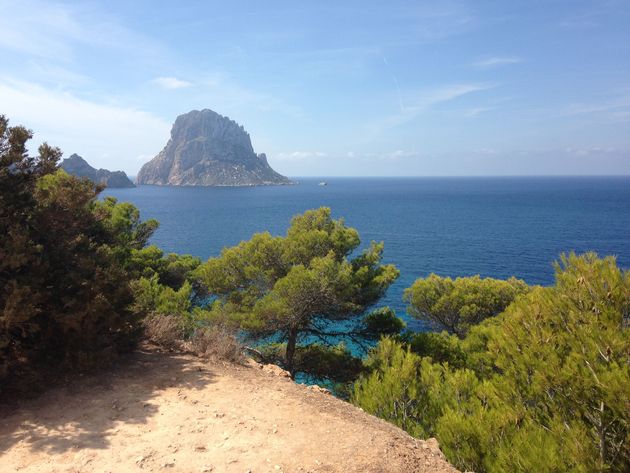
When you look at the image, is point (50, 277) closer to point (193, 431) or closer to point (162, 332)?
point (162, 332)

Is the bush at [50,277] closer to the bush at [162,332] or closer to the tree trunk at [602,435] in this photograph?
the bush at [162,332]

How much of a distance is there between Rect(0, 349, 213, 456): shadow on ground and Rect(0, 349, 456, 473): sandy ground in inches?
0.6

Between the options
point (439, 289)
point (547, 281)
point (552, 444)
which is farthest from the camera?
point (547, 281)

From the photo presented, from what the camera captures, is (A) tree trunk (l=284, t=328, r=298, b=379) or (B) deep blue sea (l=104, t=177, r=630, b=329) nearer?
(A) tree trunk (l=284, t=328, r=298, b=379)

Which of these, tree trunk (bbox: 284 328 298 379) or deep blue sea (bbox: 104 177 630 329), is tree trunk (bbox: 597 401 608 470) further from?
deep blue sea (bbox: 104 177 630 329)

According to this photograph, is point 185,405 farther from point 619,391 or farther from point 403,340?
point 403,340

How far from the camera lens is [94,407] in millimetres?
6438

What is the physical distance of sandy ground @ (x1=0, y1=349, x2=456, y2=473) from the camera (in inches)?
202

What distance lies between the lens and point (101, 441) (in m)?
5.51

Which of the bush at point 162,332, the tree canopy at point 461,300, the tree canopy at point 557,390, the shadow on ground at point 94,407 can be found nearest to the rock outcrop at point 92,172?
the tree canopy at point 461,300

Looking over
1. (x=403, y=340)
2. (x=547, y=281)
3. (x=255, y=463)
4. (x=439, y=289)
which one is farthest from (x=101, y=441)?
(x=547, y=281)

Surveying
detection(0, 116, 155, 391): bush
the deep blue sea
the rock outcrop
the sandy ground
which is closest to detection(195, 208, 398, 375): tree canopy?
the sandy ground

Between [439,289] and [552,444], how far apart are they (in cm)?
1392

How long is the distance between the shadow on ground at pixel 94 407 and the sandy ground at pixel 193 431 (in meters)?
0.02
